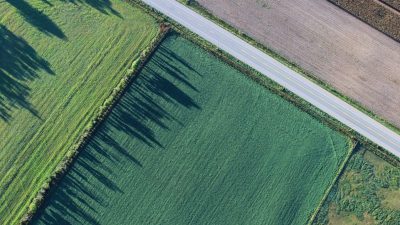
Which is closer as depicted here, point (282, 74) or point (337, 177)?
point (337, 177)

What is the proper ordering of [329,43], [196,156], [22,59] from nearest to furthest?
[196,156] < [22,59] < [329,43]

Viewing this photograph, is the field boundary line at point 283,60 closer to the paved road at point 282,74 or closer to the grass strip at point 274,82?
the grass strip at point 274,82

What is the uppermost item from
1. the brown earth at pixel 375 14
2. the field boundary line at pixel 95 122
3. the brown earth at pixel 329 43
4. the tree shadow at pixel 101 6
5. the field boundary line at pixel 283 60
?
the brown earth at pixel 375 14

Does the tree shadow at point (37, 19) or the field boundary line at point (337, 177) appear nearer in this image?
the field boundary line at point (337, 177)

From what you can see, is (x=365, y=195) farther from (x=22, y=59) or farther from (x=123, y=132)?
(x=22, y=59)

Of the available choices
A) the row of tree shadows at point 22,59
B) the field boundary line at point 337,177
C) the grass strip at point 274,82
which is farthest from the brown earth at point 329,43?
the row of tree shadows at point 22,59

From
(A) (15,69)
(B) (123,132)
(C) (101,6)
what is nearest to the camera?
(B) (123,132)

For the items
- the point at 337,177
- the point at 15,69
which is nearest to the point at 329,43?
the point at 337,177
